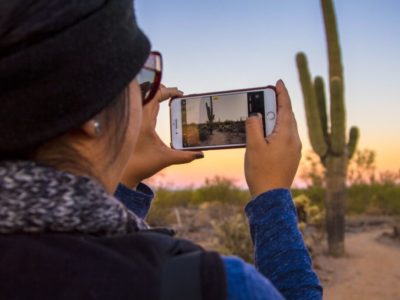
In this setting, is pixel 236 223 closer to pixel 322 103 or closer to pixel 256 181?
pixel 322 103

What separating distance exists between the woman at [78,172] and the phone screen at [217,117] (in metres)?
0.80

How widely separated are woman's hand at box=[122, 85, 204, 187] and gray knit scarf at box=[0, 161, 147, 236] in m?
0.80

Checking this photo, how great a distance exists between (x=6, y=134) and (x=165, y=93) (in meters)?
1.05

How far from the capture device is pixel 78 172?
101 cm

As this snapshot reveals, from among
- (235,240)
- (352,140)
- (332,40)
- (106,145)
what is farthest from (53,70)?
(352,140)

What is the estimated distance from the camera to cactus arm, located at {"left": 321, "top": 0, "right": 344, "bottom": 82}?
36.9 feet

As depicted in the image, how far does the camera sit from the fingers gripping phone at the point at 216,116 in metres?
1.87

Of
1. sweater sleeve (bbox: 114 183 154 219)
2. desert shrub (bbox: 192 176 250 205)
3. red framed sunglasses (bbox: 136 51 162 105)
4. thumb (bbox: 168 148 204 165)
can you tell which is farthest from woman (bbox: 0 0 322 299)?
desert shrub (bbox: 192 176 250 205)

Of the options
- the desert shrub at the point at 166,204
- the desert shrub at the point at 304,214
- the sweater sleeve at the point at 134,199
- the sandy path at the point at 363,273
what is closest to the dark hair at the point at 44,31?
the sweater sleeve at the point at 134,199

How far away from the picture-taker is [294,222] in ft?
4.21

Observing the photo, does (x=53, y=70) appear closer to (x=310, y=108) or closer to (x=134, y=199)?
(x=134, y=199)

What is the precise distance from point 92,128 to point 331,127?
34.7ft

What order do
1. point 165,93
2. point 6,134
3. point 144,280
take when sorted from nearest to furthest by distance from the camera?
point 144,280, point 6,134, point 165,93

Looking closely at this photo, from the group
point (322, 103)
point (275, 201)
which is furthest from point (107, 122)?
point (322, 103)
